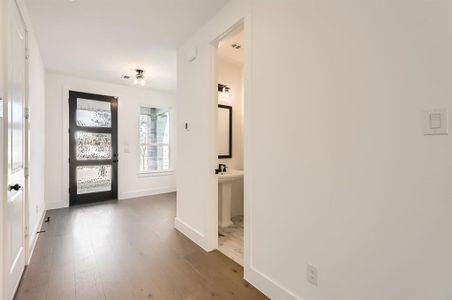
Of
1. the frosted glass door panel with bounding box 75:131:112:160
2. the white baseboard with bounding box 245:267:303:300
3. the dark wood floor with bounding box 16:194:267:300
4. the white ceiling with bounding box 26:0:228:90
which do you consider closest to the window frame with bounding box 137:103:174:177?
the frosted glass door panel with bounding box 75:131:112:160

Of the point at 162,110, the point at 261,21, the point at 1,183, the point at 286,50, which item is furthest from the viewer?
the point at 162,110

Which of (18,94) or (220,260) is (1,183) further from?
(220,260)

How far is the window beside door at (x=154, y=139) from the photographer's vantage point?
17.7 ft

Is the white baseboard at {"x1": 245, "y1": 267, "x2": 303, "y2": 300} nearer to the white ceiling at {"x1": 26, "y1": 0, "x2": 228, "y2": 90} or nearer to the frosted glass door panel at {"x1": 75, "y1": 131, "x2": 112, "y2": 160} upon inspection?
the white ceiling at {"x1": 26, "y1": 0, "x2": 228, "y2": 90}

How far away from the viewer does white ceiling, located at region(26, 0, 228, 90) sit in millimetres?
2234

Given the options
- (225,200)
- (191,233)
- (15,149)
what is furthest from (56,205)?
(225,200)

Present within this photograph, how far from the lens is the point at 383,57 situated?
1.13 metres

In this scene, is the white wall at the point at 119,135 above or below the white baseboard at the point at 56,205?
above

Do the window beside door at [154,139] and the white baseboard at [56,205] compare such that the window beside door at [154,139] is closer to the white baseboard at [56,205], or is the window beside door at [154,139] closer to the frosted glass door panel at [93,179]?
the frosted glass door panel at [93,179]

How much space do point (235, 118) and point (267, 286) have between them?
261 cm

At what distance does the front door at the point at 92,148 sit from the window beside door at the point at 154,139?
0.66m

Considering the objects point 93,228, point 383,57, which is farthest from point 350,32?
point 93,228

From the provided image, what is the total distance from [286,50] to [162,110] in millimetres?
4590

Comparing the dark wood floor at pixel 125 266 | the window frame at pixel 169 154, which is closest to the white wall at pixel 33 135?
the dark wood floor at pixel 125 266
